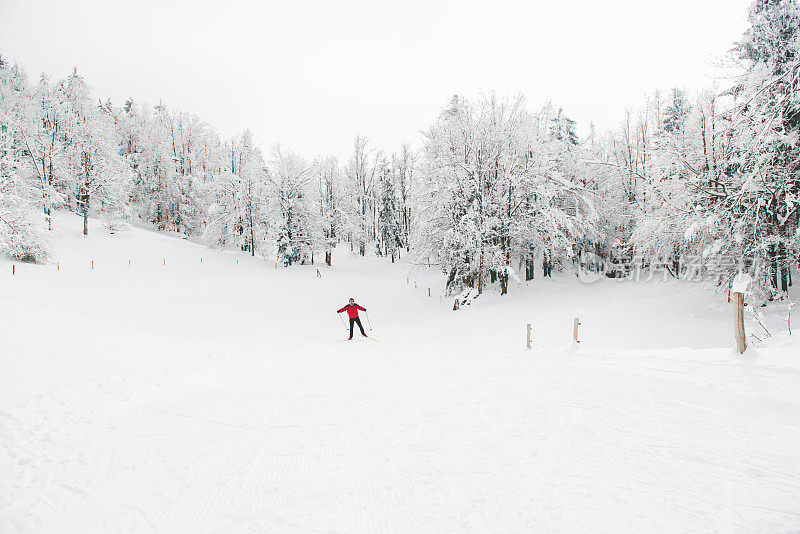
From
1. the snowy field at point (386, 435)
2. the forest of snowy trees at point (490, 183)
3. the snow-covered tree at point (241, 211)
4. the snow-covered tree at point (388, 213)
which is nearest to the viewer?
the snowy field at point (386, 435)

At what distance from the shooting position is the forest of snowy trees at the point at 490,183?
15.4 m

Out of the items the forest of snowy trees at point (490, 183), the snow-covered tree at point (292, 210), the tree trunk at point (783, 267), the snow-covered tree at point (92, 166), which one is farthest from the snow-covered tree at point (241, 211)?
the tree trunk at point (783, 267)

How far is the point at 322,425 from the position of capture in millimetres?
5555

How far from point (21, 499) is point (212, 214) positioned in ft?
136

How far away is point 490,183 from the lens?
78.6 feet

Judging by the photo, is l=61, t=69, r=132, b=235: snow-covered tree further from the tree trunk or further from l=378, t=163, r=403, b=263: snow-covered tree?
the tree trunk

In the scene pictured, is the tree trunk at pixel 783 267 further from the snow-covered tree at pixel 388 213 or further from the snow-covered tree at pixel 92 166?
the snow-covered tree at pixel 92 166

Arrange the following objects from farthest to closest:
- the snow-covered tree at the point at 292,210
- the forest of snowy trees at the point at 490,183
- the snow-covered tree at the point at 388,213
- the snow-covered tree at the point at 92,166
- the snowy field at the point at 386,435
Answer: the snow-covered tree at the point at 388,213 < the snow-covered tree at the point at 292,210 < the snow-covered tree at the point at 92,166 < the forest of snowy trees at the point at 490,183 < the snowy field at the point at 386,435

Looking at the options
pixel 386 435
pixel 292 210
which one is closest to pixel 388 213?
pixel 292 210

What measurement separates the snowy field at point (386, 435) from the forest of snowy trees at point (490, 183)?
20.6 feet

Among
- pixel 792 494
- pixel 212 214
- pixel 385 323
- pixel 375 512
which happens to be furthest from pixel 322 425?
pixel 212 214

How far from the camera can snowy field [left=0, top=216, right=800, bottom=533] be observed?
3.45 meters

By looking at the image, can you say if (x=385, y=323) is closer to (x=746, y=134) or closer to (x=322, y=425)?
(x=322, y=425)

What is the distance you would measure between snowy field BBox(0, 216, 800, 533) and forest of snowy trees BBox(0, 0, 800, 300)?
628 cm
